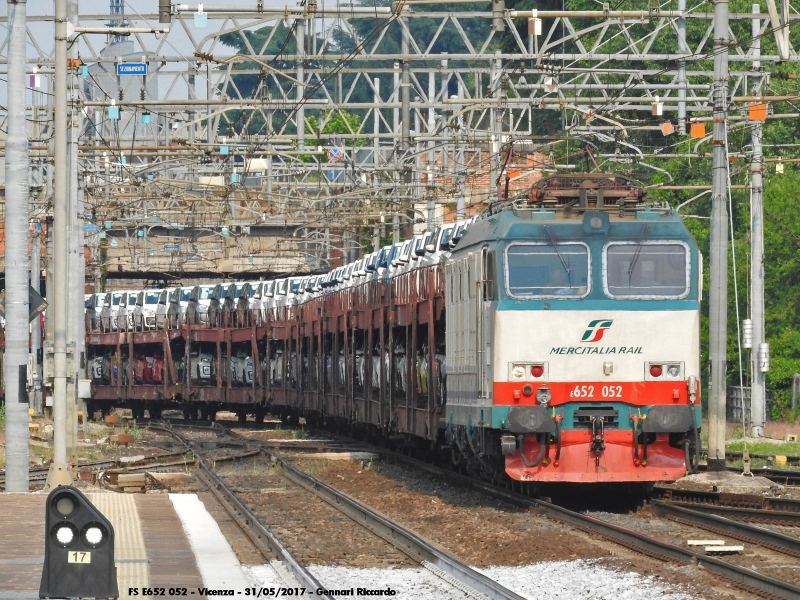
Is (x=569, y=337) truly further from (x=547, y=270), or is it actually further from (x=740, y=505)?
(x=740, y=505)

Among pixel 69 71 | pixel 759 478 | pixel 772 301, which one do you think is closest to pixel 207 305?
pixel 772 301

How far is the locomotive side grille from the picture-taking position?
16.6m

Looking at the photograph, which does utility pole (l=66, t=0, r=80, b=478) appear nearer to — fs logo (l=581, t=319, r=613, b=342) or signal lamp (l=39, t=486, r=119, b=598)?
fs logo (l=581, t=319, r=613, b=342)

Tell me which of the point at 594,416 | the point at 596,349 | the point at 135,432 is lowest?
the point at 135,432

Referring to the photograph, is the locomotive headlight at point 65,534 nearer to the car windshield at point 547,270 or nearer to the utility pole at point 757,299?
A: the car windshield at point 547,270

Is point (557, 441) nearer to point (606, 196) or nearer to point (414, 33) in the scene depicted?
point (606, 196)

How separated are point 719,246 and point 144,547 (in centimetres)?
1161

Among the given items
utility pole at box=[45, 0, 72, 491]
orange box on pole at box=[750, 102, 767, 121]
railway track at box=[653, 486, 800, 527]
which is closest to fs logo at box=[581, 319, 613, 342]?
railway track at box=[653, 486, 800, 527]

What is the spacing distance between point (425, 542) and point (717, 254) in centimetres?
977

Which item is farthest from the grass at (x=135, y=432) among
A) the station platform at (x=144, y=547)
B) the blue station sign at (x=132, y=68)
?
the station platform at (x=144, y=547)

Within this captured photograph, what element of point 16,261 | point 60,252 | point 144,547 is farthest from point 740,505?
point 16,261

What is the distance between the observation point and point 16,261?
1936 centimetres

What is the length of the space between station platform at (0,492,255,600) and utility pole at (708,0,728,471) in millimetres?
7805

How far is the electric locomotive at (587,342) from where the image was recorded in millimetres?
16531
